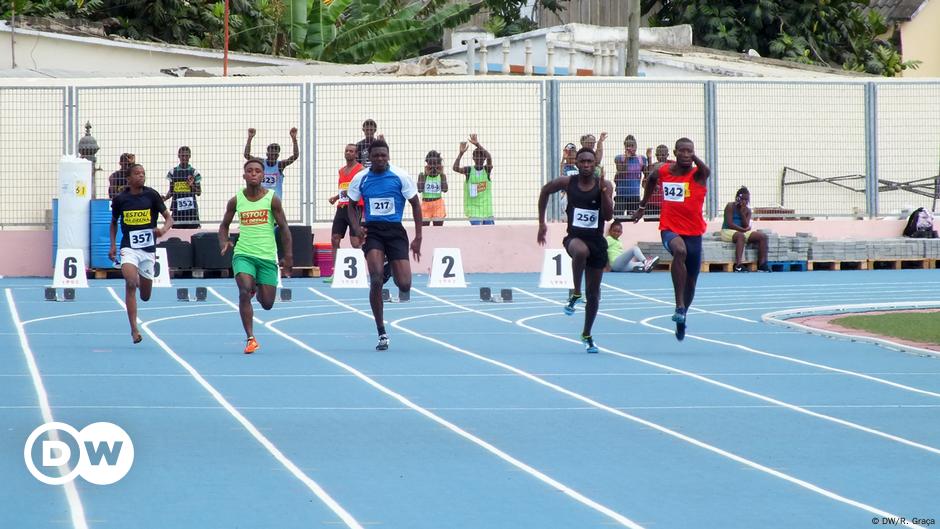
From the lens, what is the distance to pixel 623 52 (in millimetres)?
34625

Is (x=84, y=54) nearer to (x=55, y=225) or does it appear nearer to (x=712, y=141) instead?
(x=55, y=225)

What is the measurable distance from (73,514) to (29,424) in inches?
113

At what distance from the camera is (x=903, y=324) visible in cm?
1780

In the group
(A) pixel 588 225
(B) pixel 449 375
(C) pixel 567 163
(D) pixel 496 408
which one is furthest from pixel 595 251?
(C) pixel 567 163

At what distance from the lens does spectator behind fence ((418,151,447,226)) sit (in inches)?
1019

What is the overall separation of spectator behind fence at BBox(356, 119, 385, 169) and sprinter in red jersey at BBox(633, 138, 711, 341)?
9.32 metres

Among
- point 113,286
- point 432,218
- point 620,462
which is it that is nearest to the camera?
point 620,462

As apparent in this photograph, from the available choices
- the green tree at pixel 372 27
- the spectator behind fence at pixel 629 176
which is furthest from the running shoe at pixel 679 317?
the green tree at pixel 372 27

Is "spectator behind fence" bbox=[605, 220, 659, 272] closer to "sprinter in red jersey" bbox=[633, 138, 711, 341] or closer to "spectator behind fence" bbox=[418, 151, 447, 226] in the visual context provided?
"spectator behind fence" bbox=[418, 151, 447, 226]

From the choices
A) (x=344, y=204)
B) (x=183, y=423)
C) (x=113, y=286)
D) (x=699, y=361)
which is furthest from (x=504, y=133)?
(x=183, y=423)

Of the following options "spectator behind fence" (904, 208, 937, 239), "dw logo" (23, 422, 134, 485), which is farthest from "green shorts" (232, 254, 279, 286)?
"spectator behind fence" (904, 208, 937, 239)

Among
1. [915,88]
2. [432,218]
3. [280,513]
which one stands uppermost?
[915,88]

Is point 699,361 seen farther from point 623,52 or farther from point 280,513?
point 623,52

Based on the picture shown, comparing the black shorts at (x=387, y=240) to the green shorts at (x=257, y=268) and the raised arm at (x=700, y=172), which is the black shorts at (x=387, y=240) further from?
the raised arm at (x=700, y=172)
